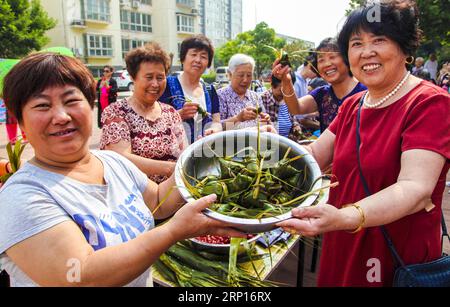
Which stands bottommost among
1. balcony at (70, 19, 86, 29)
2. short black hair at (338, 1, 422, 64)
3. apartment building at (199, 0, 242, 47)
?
short black hair at (338, 1, 422, 64)

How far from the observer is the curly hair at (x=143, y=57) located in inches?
103

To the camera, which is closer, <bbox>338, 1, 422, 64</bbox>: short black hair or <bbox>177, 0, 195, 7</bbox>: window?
<bbox>338, 1, 422, 64</bbox>: short black hair

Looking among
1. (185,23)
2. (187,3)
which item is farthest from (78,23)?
(187,3)

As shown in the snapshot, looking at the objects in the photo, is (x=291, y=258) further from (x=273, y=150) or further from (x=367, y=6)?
(x=367, y=6)

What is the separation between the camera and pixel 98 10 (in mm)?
31734

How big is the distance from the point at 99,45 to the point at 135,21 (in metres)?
6.52

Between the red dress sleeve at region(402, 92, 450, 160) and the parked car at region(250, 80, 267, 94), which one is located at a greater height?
the parked car at region(250, 80, 267, 94)

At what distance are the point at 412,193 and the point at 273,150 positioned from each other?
0.64 m

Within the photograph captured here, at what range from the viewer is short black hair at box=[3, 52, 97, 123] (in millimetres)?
1202

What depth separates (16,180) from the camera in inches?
45.2

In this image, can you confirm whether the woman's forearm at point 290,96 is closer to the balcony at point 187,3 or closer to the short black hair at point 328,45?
the short black hair at point 328,45

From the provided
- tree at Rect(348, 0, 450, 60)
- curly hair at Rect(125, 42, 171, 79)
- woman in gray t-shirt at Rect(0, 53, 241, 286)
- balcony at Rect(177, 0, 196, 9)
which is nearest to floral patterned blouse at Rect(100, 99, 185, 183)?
curly hair at Rect(125, 42, 171, 79)

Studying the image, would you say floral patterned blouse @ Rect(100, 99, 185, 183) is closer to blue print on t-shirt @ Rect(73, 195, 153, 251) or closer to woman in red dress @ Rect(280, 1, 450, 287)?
blue print on t-shirt @ Rect(73, 195, 153, 251)
